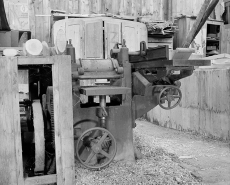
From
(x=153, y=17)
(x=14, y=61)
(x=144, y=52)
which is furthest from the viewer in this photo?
(x=153, y=17)

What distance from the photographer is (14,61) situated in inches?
120

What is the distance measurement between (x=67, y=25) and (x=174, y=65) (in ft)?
20.3

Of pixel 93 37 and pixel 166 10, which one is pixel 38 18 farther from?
pixel 166 10

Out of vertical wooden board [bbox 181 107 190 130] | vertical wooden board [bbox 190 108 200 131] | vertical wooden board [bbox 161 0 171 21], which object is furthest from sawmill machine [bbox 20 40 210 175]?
vertical wooden board [bbox 161 0 171 21]

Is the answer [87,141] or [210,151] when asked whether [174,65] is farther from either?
[210,151]

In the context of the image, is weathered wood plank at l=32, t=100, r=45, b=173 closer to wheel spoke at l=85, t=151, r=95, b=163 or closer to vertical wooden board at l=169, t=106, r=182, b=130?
wheel spoke at l=85, t=151, r=95, b=163

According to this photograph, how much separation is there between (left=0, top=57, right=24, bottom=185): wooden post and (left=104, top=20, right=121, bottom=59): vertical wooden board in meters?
6.24

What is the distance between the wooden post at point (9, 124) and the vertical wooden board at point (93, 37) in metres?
6.10

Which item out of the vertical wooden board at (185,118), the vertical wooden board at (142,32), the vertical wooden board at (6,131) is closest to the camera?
the vertical wooden board at (6,131)

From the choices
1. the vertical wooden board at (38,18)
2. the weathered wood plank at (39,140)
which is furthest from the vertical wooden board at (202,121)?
the vertical wooden board at (38,18)

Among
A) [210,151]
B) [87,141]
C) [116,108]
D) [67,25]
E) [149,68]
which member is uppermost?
[67,25]

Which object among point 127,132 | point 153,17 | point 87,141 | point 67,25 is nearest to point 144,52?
point 127,132

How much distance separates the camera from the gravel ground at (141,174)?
3.42 meters

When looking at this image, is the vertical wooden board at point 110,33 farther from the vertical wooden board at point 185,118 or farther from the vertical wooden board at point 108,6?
the vertical wooden board at point 185,118
